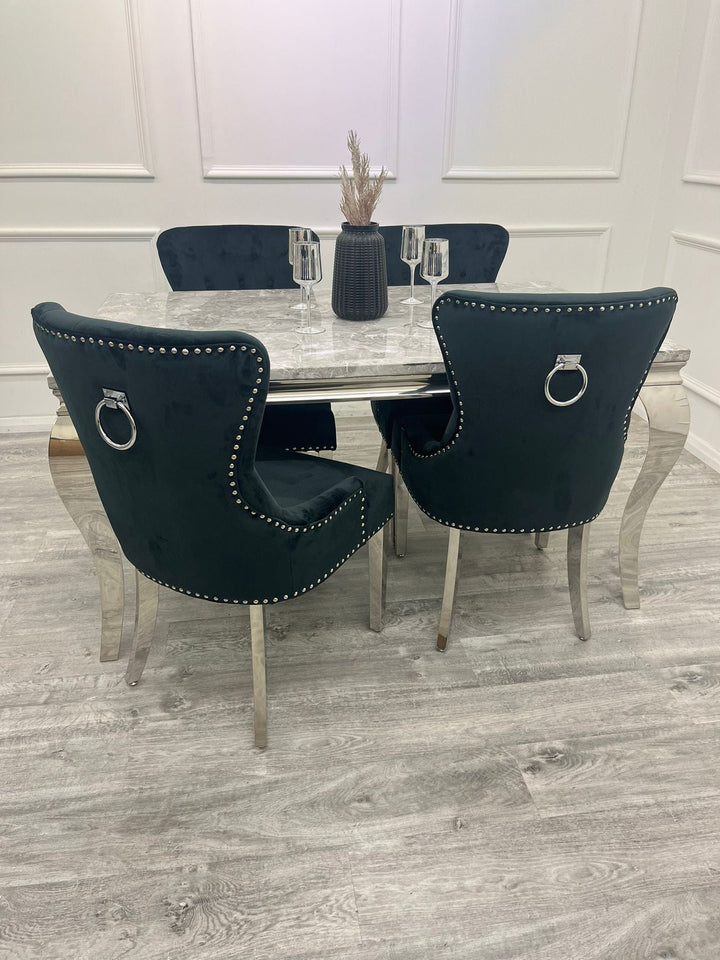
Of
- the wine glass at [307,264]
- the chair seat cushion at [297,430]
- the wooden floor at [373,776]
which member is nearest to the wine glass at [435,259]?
the wine glass at [307,264]

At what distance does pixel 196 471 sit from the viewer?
124 cm

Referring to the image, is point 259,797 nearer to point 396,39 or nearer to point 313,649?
point 313,649

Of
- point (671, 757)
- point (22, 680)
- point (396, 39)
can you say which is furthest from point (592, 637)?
point (396, 39)

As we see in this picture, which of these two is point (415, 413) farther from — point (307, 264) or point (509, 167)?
point (509, 167)

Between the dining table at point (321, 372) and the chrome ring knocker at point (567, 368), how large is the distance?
15 cm

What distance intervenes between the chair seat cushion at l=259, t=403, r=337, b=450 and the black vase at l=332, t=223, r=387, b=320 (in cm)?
33

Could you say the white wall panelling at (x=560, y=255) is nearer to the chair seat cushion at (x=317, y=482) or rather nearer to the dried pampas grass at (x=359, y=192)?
the dried pampas grass at (x=359, y=192)

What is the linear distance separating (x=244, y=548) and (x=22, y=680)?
31.2 inches

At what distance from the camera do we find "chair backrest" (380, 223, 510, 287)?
2492 millimetres

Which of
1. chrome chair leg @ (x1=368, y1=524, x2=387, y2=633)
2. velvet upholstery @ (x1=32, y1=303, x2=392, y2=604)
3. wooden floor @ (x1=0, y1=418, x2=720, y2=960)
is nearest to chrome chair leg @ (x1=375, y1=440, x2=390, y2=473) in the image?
wooden floor @ (x1=0, y1=418, x2=720, y2=960)

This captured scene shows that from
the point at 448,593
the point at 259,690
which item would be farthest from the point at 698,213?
the point at 259,690

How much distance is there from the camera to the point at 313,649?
6.03ft

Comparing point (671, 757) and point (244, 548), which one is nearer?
point (244, 548)

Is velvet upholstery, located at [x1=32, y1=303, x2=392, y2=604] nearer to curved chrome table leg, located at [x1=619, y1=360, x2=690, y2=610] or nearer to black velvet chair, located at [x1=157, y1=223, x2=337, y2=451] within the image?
curved chrome table leg, located at [x1=619, y1=360, x2=690, y2=610]
